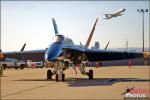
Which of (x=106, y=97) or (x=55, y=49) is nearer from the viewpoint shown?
(x=106, y=97)

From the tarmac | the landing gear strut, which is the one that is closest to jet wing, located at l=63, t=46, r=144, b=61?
the landing gear strut

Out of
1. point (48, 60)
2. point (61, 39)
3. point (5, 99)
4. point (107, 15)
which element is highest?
point (107, 15)

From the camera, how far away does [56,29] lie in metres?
28.1

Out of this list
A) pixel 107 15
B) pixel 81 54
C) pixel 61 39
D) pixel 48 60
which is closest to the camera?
pixel 48 60

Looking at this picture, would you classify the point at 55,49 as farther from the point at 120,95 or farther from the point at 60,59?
the point at 120,95

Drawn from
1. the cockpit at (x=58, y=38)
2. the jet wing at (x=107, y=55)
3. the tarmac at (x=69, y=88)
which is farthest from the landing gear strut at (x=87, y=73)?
the cockpit at (x=58, y=38)

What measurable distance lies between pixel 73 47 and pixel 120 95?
10.6 meters

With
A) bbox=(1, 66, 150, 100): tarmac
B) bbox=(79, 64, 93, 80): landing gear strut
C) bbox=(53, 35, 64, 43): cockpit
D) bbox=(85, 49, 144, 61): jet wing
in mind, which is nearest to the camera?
bbox=(1, 66, 150, 100): tarmac

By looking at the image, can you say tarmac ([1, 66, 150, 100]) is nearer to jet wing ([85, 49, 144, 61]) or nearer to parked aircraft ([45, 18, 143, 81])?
parked aircraft ([45, 18, 143, 81])

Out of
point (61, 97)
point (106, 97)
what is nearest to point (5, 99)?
point (61, 97)

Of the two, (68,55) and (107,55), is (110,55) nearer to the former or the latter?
(107,55)

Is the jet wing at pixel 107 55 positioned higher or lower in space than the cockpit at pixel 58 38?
lower

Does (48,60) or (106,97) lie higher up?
(48,60)

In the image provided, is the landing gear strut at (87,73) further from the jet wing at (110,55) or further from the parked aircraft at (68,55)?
the jet wing at (110,55)
